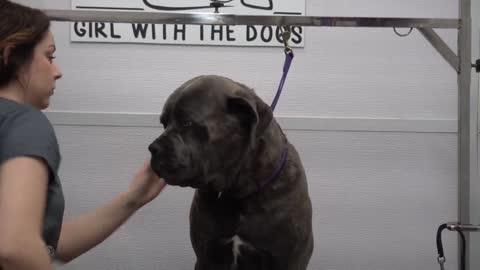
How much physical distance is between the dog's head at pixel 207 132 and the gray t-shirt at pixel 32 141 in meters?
0.25

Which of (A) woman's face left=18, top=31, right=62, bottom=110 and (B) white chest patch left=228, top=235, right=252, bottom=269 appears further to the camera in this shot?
(B) white chest patch left=228, top=235, right=252, bottom=269

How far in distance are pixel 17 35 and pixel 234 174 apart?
533 mm

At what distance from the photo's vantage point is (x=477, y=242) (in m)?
1.95

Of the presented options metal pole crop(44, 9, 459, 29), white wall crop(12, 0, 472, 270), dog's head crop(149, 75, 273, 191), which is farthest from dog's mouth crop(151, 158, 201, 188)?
white wall crop(12, 0, 472, 270)

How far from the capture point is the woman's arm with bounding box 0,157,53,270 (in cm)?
70

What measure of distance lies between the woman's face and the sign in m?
0.98

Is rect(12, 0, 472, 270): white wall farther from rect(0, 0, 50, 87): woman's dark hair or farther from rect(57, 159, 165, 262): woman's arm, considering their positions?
rect(0, 0, 50, 87): woman's dark hair

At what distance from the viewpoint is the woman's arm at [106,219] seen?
1.30 metres

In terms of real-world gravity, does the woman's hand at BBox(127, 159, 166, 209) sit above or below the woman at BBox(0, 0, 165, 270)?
below

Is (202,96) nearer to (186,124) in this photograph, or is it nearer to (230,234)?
(186,124)

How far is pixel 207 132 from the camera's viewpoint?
1.15 m

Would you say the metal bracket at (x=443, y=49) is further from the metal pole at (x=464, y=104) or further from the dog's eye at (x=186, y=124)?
the dog's eye at (x=186, y=124)

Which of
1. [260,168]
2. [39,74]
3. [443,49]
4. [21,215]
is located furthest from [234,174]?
[443,49]

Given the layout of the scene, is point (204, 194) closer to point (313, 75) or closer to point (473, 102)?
point (313, 75)
